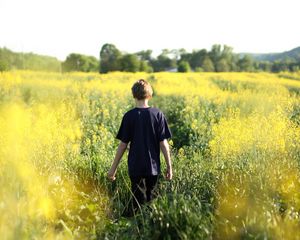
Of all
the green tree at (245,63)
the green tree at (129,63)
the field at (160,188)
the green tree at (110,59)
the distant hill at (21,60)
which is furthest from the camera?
the green tree at (245,63)

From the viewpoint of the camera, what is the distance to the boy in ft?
14.5

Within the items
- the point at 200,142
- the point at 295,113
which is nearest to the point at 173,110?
the point at 295,113

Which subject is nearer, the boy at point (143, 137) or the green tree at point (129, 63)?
the boy at point (143, 137)

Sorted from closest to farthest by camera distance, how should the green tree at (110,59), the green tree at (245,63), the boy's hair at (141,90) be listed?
the boy's hair at (141,90)
the green tree at (110,59)
the green tree at (245,63)

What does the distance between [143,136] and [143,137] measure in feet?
0.03

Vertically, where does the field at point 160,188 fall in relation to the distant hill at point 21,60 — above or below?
below

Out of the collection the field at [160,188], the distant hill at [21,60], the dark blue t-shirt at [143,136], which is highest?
the distant hill at [21,60]

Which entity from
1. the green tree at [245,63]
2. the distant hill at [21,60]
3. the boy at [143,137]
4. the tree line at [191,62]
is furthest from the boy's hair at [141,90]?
the green tree at [245,63]

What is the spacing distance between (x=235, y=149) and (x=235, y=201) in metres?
1.07

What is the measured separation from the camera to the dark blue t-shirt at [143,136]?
14.5 feet

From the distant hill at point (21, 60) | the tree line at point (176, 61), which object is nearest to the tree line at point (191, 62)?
the tree line at point (176, 61)

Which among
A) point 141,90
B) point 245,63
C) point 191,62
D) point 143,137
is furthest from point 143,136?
point 191,62

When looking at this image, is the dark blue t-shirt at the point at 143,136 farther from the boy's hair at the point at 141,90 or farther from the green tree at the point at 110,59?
the green tree at the point at 110,59

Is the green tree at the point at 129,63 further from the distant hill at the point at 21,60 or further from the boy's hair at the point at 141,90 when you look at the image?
the boy's hair at the point at 141,90
